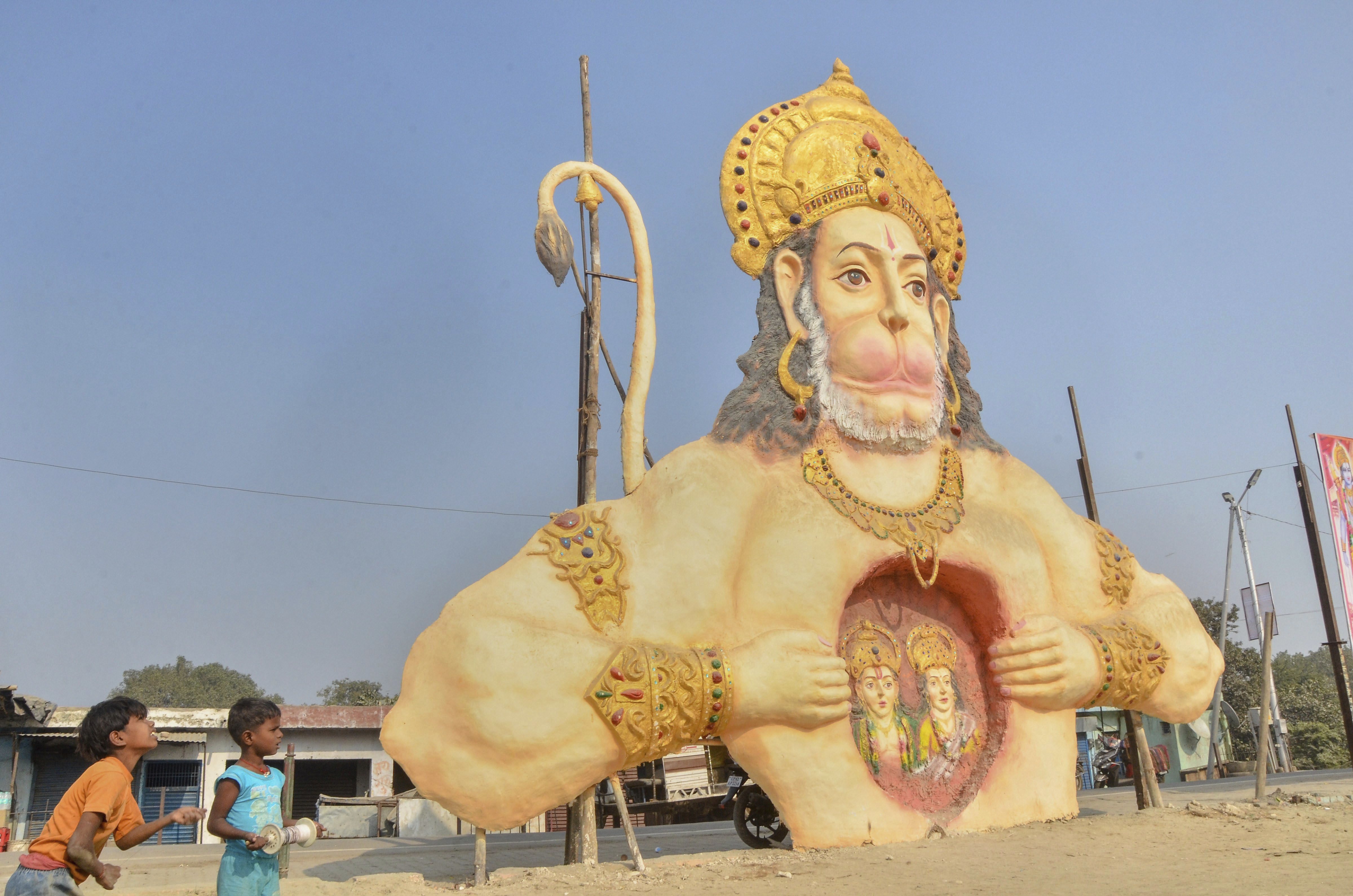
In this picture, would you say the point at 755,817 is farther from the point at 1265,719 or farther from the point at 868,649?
the point at 1265,719

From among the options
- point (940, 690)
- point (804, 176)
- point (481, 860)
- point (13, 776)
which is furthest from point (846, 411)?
point (13, 776)

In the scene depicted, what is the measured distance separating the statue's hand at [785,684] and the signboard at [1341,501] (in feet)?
31.2

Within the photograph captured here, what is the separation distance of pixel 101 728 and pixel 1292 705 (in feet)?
98.9

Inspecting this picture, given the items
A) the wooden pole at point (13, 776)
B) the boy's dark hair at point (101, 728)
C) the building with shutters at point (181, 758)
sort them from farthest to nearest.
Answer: the building with shutters at point (181, 758), the wooden pole at point (13, 776), the boy's dark hair at point (101, 728)

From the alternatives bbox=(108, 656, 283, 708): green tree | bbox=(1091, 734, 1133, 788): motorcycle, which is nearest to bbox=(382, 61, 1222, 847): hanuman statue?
bbox=(1091, 734, 1133, 788): motorcycle

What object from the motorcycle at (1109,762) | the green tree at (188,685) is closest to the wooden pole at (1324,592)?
the motorcycle at (1109,762)

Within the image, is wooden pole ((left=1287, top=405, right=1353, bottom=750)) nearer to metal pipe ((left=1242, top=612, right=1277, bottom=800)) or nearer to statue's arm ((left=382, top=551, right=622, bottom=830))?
metal pipe ((left=1242, top=612, right=1277, bottom=800))

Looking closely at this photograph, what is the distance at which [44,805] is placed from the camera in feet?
52.1

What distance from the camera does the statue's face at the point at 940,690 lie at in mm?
6746

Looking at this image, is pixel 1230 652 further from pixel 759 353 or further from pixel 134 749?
pixel 134 749

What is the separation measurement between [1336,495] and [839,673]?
9806 mm

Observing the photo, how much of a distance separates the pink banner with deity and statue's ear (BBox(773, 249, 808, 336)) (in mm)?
8934

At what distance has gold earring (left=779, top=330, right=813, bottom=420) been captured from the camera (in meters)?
6.95

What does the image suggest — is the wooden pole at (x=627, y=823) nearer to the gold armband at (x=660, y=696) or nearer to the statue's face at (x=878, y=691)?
the gold armband at (x=660, y=696)
